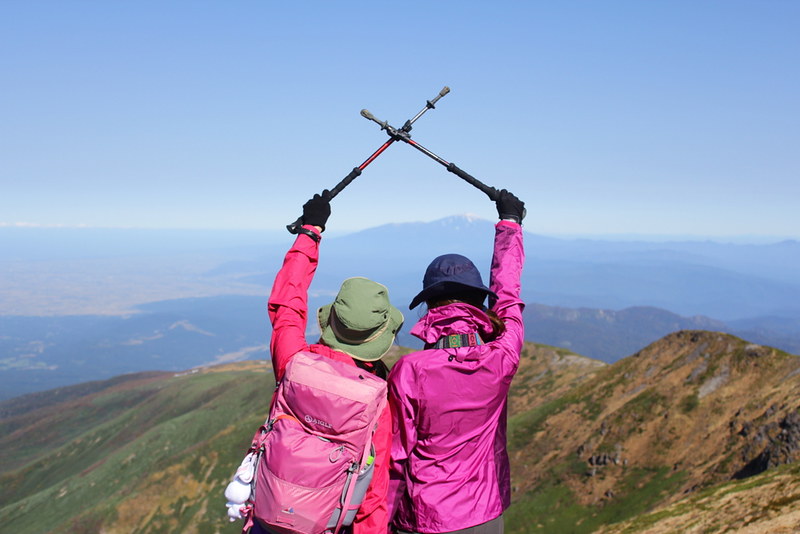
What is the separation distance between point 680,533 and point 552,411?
47.2 meters

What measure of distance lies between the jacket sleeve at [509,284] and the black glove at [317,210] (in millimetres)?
2744

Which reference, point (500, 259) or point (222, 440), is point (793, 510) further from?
point (222, 440)

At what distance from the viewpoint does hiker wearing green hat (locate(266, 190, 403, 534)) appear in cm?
605

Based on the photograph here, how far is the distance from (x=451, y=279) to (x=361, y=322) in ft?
4.58

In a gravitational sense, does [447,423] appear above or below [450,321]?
below

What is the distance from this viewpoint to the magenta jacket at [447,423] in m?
6.30

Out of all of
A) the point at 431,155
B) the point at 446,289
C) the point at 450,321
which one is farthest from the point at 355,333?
the point at 431,155

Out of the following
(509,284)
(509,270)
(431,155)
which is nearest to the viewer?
(509,284)

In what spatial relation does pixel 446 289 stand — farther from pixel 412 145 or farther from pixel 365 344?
pixel 412 145

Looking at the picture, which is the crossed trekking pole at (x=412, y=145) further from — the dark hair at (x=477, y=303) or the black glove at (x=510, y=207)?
the dark hair at (x=477, y=303)

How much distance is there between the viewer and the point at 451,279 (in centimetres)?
655

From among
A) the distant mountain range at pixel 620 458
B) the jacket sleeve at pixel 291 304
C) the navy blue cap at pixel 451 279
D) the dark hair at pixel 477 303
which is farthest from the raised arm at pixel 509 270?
the distant mountain range at pixel 620 458

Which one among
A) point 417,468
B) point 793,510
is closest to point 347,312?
point 417,468

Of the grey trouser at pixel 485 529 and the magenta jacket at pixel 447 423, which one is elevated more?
the magenta jacket at pixel 447 423
